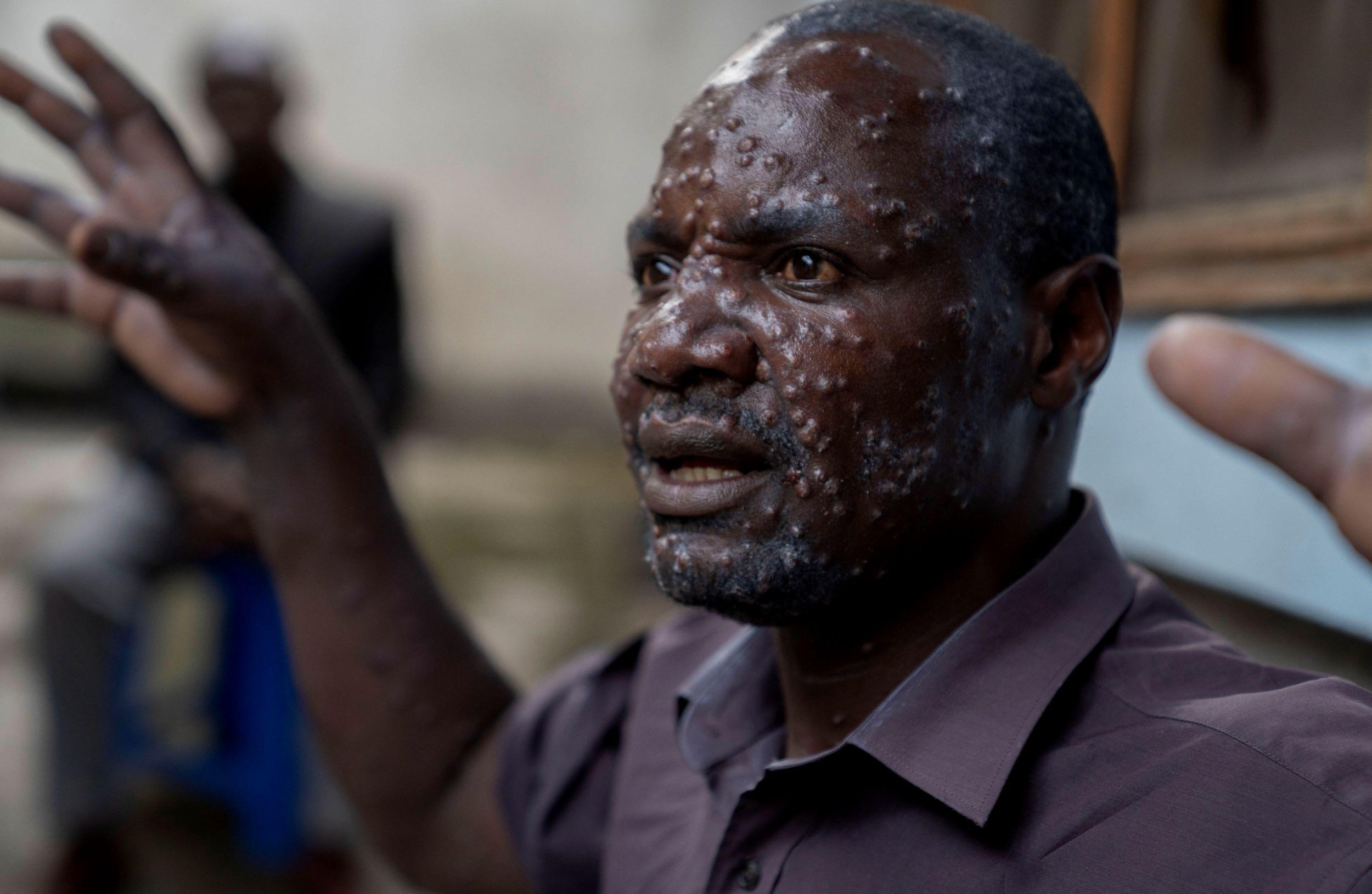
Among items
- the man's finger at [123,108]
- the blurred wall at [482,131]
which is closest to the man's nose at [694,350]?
the man's finger at [123,108]

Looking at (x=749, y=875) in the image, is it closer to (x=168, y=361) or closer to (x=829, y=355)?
(x=829, y=355)

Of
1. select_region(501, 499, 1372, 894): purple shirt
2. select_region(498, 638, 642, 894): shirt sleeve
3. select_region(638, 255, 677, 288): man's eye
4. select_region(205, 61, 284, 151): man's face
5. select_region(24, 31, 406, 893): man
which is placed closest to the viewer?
select_region(501, 499, 1372, 894): purple shirt

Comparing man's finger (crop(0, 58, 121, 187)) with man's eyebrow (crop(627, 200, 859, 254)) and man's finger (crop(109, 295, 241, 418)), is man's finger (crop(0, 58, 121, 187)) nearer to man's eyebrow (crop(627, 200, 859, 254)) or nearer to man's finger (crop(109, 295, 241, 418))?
man's finger (crop(109, 295, 241, 418))

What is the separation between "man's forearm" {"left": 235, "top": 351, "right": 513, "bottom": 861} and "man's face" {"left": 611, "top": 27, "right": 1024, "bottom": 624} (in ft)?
1.72

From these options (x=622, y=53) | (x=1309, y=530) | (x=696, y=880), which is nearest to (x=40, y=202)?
(x=696, y=880)

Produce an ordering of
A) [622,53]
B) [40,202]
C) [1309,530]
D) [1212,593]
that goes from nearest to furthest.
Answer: [40,202], [1309,530], [1212,593], [622,53]

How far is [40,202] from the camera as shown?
140 centimetres

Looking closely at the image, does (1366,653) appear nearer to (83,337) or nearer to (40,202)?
(40,202)

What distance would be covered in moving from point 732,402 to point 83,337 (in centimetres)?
572

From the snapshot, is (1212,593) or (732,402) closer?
(732,402)

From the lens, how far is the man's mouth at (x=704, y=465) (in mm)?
1011

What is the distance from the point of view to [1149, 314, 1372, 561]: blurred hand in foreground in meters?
0.96

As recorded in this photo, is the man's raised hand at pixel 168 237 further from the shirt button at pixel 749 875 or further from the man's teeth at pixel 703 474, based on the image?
the shirt button at pixel 749 875

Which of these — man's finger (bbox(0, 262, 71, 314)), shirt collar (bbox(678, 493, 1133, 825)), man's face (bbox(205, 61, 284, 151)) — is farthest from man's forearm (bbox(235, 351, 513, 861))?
man's face (bbox(205, 61, 284, 151))
